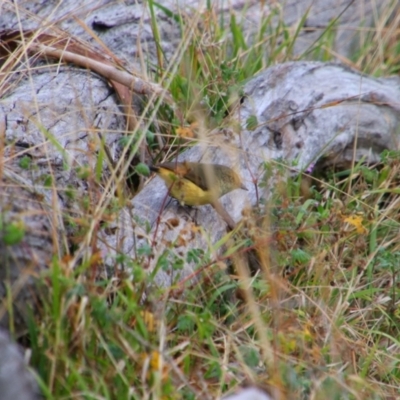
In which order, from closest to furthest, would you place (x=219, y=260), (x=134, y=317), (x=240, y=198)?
(x=134, y=317) → (x=219, y=260) → (x=240, y=198)

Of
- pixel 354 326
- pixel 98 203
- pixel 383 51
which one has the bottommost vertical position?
pixel 354 326

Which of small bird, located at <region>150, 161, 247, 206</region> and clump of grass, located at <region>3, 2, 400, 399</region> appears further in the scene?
small bird, located at <region>150, 161, 247, 206</region>

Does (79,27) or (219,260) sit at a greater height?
(79,27)

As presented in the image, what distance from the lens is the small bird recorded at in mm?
2916

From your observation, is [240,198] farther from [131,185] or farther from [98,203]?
[98,203]

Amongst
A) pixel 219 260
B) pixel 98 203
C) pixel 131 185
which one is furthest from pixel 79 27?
pixel 219 260

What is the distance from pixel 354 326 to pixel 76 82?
1620 mm

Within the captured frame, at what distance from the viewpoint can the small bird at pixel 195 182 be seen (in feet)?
9.57

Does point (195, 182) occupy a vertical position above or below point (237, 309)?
above

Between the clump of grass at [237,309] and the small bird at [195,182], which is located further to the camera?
the small bird at [195,182]

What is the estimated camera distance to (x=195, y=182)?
2.96 metres

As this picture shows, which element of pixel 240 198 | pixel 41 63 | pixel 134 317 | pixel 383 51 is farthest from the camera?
pixel 383 51

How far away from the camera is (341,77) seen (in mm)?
3930

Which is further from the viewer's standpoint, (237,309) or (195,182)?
(195,182)
